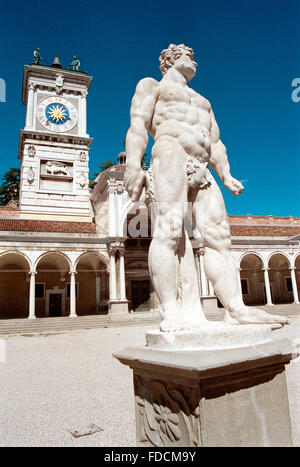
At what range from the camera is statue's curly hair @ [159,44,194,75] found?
3295 millimetres

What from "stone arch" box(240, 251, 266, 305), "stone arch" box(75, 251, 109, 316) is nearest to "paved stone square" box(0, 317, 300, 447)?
"stone arch" box(75, 251, 109, 316)

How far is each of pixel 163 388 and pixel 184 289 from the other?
88cm

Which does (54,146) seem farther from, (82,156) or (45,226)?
(45,226)

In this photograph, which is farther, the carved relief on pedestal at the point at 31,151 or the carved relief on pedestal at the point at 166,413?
the carved relief on pedestal at the point at 31,151

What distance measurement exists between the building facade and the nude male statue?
1759 cm

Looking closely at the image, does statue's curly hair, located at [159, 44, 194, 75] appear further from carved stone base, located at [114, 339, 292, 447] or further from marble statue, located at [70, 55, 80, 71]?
marble statue, located at [70, 55, 80, 71]

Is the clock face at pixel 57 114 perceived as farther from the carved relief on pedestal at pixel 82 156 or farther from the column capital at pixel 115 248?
the column capital at pixel 115 248

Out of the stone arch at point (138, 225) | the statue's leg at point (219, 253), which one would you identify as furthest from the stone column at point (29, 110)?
the statue's leg at point (219, 253)

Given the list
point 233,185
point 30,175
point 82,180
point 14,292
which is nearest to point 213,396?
point 233,185

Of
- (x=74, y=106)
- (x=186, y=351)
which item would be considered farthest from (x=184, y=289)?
(x=74, y=106)

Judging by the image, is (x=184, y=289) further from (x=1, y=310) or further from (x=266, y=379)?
(x=1, y=310)

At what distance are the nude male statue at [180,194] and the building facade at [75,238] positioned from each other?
692 inches

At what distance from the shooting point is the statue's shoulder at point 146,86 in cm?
306

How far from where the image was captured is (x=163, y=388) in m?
2.13
